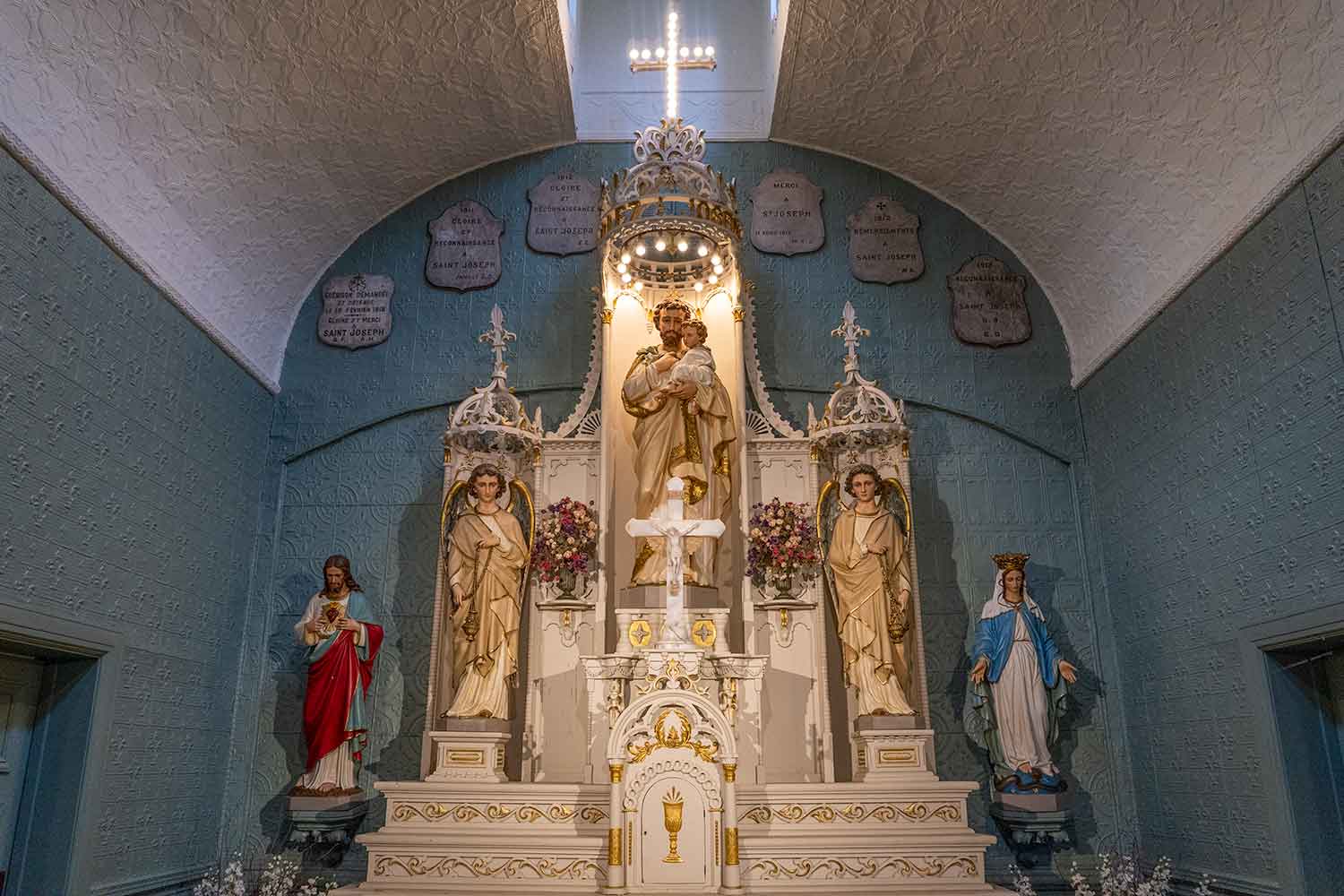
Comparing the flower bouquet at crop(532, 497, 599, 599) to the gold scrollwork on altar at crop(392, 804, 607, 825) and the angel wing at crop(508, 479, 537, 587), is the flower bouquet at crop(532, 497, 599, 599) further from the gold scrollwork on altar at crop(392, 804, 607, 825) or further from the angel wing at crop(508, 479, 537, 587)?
the gold scrollwork on altar at crop(392, 804, 607, 825)

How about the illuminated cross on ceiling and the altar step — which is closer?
→ the altar step

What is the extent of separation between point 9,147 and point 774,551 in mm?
5629

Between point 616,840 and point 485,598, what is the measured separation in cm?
241

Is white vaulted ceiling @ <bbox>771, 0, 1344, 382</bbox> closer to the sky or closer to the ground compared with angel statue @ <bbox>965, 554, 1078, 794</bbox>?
closer to the sky

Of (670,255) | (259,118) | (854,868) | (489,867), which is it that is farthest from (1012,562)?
(259,118)

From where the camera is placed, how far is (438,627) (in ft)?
26.1

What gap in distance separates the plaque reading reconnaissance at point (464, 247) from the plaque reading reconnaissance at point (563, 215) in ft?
1.22

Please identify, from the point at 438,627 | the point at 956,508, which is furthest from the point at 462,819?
the point at 956,508

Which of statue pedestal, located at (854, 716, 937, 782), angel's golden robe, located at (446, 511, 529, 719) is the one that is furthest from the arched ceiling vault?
statue pedestal, located at (854, 716, 937, 782)

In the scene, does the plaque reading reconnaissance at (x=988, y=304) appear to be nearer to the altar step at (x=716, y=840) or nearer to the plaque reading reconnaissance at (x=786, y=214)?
the plaque reading reconnaissance at (x=786, y=214)

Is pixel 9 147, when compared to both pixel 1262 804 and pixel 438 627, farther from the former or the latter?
pixel 1262 804

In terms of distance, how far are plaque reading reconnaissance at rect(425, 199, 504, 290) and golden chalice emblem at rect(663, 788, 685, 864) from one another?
210 inches

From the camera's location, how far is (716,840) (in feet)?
19.6

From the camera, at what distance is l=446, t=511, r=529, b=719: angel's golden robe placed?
7520 mm
